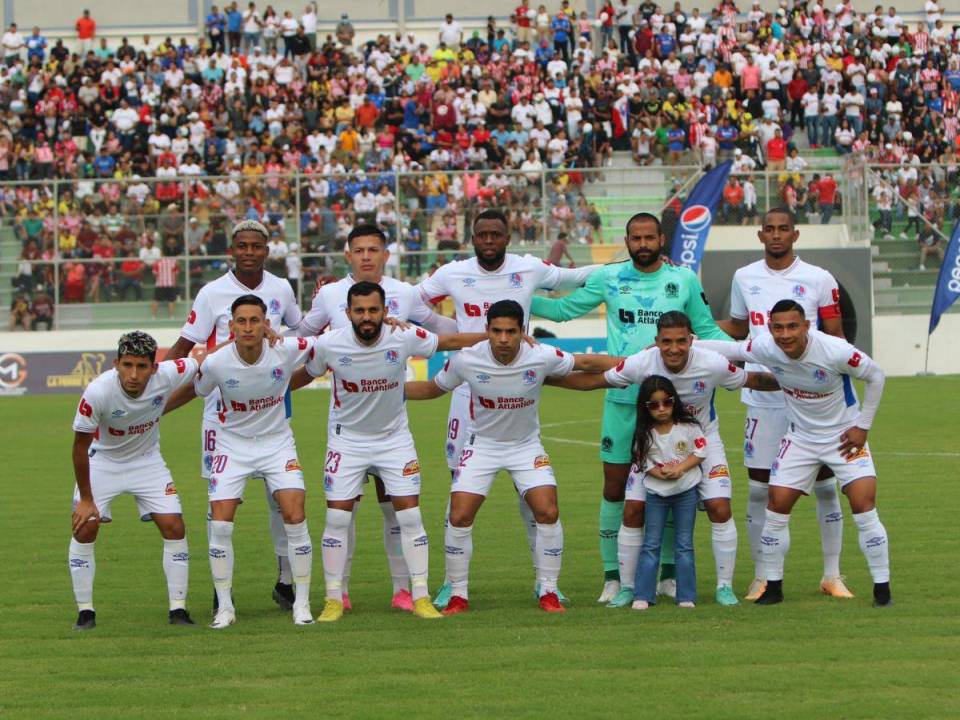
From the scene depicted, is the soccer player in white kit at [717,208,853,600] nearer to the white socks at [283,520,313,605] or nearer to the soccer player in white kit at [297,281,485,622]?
the soccer player in white kit at [297,281,485,622]

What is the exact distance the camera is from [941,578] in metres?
9.98

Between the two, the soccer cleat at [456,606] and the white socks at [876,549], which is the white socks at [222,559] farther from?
the white socks at [876,549]

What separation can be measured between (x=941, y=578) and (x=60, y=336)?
23955 millimetres

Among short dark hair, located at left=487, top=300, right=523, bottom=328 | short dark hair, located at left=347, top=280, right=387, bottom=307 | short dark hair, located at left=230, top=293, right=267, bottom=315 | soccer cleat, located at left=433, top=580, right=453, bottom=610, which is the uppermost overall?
short dark hair, located at left=347, top=280, right=387, bottom=307

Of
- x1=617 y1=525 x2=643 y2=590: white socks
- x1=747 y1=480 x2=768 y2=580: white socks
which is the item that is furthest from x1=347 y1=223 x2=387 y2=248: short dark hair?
x1=747 y1=480 x2=768 y2=580: white socks

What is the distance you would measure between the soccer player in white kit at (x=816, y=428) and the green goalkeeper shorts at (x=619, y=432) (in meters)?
0.85

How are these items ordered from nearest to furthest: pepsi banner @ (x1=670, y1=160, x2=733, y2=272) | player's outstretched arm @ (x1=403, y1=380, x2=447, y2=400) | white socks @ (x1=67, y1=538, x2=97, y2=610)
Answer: white socks @ (x1=67, y1=538, x2=97, y2=610) → player's outstretched arm @ (x1=403, y1=380, x2=447, y2=400) → pepsi banner @ (x1=670, y1=160, x2=733, y2=272)

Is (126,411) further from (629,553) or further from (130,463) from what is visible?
(629,553)

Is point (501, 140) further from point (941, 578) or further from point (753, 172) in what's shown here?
point (941, 578)

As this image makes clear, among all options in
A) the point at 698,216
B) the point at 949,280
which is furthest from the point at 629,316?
the point at 698,216

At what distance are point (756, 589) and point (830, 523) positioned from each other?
696mm

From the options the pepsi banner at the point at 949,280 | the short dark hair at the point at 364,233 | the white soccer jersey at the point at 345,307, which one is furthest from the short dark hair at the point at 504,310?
the pepsi banner at the point at 949,280

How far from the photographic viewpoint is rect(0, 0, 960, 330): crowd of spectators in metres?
31.4

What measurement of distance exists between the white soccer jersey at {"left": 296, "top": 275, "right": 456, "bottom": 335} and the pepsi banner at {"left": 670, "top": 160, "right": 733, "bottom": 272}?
19857 mm
